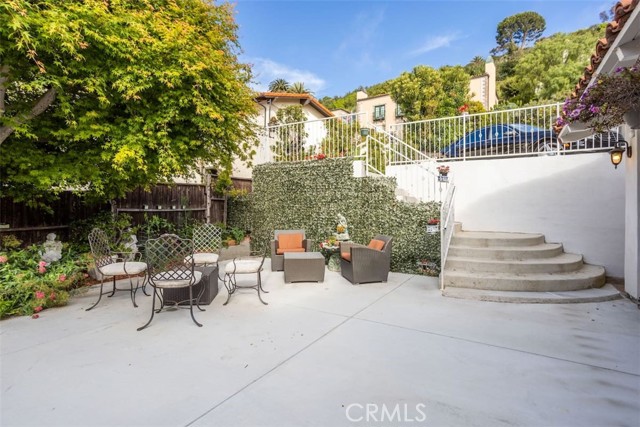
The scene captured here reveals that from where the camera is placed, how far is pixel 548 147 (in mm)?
6996

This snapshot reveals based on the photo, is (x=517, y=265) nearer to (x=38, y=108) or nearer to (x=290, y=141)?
(x=290, y=141)

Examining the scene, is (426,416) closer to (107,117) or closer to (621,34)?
(621,34)

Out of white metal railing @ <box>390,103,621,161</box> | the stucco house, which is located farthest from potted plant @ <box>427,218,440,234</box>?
the stucco house

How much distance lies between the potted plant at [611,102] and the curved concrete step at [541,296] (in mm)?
2417

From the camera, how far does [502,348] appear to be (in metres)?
3.08

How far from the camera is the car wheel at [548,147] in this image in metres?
6.55

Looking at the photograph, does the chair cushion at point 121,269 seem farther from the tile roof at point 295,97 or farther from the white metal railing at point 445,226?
the tile roof at point 295,97

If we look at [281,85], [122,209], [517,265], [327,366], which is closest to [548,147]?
[517,265]

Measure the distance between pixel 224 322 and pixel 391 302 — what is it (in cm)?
237

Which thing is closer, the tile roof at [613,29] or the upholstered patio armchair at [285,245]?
the tile roof at [613,29]

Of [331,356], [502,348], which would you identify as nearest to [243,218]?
[331,356]

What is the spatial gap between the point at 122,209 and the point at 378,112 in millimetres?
21976

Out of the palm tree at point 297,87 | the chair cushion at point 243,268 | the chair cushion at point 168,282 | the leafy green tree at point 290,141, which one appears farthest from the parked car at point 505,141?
the palm tree at point 297,87

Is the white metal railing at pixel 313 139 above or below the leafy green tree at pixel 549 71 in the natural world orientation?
below
